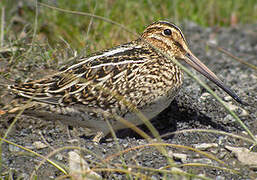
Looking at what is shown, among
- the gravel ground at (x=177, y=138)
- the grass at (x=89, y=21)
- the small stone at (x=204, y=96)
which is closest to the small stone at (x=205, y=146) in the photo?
the gravel ground at (x=177, y=138)

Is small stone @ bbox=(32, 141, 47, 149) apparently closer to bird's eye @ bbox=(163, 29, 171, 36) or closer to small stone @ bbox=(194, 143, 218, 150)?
small stone @ bbox=(194, 143, 218, 150)

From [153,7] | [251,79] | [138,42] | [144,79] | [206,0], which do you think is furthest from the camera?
[206,0]

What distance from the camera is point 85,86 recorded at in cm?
368

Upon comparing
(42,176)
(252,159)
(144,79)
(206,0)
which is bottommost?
(42,176)

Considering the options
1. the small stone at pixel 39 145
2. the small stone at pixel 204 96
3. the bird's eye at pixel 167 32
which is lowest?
the small stone at pixel 39 145

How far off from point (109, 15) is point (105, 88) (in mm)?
2171

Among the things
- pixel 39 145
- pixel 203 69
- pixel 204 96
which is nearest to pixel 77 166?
pixel 39 145

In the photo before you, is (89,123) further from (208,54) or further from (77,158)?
(208,54)

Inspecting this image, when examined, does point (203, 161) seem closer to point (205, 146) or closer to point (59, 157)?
point (205, 146)

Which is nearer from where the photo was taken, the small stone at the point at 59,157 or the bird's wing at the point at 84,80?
the small stone at the point at 59,157

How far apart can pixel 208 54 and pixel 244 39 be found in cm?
99

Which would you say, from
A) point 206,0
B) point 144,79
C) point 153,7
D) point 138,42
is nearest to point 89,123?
point 144,79

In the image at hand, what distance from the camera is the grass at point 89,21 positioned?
4.42m

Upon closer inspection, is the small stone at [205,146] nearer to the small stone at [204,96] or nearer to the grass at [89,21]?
the small stone at [204,96]
